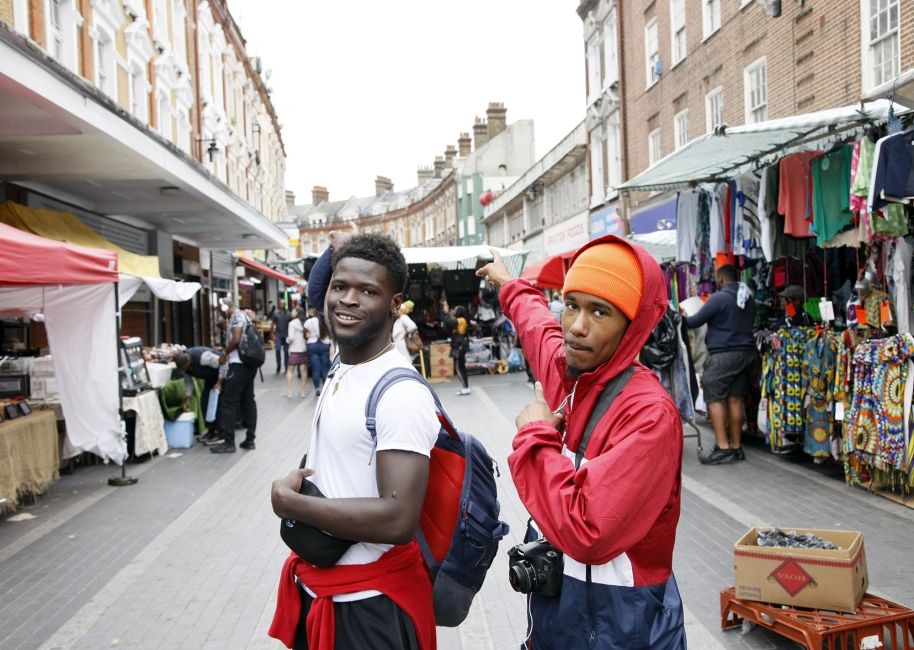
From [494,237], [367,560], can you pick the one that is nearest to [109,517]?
[367,560]

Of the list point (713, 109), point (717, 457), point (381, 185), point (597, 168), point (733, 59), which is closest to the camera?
point (717, 457)

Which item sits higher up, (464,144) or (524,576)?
(464,144)

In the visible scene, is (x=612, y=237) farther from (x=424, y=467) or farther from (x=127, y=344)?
(x=127, y=344)

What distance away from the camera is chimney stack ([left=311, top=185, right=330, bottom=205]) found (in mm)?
91062

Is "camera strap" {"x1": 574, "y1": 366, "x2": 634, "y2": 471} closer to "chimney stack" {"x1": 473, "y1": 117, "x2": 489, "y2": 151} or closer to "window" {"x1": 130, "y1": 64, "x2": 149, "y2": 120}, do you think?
"window" {"x1": 130, "y1": 64, "x2": 149, "y2": 120}

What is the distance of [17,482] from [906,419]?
7599 mm

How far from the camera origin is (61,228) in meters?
12.1

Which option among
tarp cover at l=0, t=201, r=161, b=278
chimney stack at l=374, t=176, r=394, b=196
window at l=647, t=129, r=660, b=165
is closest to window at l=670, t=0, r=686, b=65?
window at l=647, t=129, r=660, b=165

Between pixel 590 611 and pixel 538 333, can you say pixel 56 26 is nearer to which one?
pixel 538 333

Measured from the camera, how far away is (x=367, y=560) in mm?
1999

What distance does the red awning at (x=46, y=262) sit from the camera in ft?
19.1

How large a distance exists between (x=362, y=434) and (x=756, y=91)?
52.2 feet

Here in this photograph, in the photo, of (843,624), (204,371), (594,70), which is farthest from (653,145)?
(843,624)

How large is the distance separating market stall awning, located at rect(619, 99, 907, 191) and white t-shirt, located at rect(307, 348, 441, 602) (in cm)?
498
